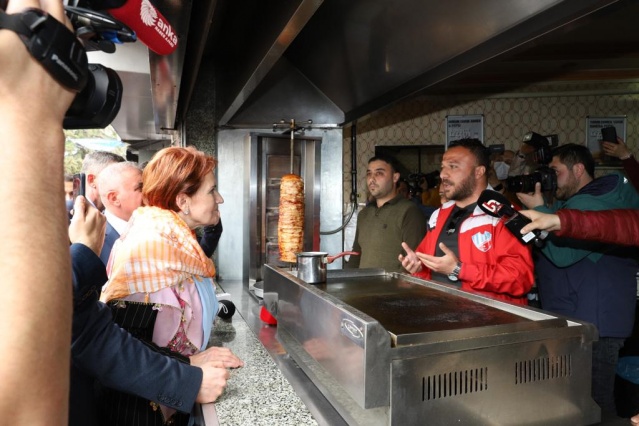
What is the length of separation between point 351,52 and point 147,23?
1.69 m

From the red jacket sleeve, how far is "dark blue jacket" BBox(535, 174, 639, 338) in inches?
17.5

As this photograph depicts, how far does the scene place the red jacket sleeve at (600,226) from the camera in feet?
5.88

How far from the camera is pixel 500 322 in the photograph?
1.23 m

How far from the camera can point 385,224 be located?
319 cm

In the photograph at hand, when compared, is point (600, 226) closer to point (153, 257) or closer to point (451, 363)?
point (451, 363)

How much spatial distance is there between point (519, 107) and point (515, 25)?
13.4ft

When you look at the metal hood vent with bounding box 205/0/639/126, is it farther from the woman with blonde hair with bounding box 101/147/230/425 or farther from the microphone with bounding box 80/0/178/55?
the woman with blonde hair with bounding box 101/147/230/425

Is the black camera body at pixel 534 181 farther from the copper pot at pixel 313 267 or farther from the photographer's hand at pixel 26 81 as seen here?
the photographer's hand at pixel 26 81

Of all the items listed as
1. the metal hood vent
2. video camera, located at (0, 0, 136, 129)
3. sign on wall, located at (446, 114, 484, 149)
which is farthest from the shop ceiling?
video camera, located at (0, 0, 136, 129)

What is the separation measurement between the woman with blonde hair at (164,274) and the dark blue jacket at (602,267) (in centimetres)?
172

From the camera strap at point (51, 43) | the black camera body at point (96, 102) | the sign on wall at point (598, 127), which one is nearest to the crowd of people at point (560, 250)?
the black camera body at point (96, 102)

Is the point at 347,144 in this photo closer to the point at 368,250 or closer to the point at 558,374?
the point at 368,250

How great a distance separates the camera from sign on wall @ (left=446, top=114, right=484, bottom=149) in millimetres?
5285

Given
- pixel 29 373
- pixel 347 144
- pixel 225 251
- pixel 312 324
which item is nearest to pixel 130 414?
pixel 312 324
